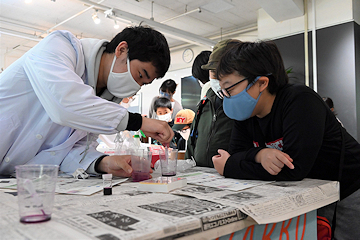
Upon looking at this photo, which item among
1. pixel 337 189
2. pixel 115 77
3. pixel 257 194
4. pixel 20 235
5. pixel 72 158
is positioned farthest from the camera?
pixel 115 77

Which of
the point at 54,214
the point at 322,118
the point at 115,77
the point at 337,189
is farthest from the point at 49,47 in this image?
the point at 337,189

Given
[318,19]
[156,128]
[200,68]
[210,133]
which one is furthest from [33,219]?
[318,19]

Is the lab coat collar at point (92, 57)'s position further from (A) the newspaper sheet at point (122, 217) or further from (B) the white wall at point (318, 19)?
(B) the white wall at point (318, 19)

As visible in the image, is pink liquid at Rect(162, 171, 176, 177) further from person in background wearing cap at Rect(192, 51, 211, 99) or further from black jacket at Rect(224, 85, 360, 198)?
person in background wearing cap at Rect(192, 51, 211, 99)

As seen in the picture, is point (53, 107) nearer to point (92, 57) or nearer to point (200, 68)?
point (92, 57)

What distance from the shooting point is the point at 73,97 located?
1.09 m

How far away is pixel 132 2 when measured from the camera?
6.00 m

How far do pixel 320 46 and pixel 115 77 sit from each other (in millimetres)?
4911

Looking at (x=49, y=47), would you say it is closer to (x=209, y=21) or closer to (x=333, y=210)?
(x=333, y=210)

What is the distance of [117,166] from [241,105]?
0.63m

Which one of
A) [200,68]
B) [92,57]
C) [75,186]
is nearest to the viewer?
[75,186]

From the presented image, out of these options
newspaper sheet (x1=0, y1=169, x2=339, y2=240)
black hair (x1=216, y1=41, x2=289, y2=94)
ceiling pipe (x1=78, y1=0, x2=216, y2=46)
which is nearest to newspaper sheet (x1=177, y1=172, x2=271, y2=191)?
newspaper sheet (x1=0, y1=169, x2=339, y2=240)

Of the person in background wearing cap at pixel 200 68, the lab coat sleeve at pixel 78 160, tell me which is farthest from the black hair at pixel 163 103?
the lab coat sleeve at pixel 78 160

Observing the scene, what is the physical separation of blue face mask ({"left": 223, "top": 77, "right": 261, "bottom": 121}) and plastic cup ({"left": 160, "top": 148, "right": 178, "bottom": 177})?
339mm
